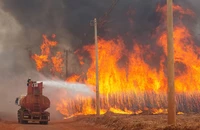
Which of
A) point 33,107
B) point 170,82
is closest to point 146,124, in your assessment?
point 170,82

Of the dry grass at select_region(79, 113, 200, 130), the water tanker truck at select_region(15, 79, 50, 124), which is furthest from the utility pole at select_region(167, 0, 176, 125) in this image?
the water tanker truck at select_region(15, 79, 50, 124)

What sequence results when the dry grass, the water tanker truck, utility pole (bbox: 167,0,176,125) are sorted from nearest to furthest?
the dry grass → utility pole (bbox: 167,0,176,125) → the water tanker truck

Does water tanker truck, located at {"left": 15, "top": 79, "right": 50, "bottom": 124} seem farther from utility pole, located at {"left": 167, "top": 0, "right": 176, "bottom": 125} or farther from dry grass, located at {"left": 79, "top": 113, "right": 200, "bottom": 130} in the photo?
utility pole, located at {"left": 167, "top": 0, "right": 176, "bottom": 125}

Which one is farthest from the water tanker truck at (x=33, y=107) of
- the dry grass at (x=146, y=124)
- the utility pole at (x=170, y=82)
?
the utility pole at (x=170, y=82)

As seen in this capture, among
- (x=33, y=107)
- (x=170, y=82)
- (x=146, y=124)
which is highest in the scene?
(x=170, y=82)

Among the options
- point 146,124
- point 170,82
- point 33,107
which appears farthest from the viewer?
point 33,107

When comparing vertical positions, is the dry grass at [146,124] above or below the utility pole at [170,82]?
below

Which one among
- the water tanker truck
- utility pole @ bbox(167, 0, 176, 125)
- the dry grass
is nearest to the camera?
the dry grass

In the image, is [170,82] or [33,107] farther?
[33,107]


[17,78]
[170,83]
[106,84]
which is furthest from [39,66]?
[170,83]

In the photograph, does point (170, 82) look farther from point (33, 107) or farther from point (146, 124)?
point (33, 107)

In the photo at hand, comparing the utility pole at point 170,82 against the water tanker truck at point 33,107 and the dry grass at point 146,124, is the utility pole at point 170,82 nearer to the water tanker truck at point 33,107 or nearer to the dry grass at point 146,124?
the dry grass at point 146,124

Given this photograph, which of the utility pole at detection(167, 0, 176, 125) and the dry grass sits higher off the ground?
the utility pole at detection(167, 0, 176, 125)

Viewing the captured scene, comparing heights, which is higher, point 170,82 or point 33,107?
point 170,82
